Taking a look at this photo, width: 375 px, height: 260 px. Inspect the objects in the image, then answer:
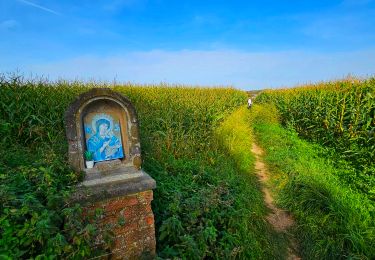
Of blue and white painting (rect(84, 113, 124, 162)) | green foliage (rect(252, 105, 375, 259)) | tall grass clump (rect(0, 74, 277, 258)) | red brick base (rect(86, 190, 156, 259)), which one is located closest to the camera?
tall grass clump (rect(0, 74, 277, 258))

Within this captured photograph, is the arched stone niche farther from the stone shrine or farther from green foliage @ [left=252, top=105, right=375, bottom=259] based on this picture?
green foliage @ [left=252, top=105, right=375, bottom=259]

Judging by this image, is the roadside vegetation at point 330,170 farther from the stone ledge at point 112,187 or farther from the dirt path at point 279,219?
the stone ledge at point 112,187

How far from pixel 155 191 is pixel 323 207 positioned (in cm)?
315

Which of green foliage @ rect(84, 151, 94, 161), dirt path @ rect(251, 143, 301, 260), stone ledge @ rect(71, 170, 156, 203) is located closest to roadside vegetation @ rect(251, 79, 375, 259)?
dirt path @ rect(251, 143, 301, 260)

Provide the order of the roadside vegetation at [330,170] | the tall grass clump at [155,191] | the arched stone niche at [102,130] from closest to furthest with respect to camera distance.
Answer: the tall grass clump at [155,191], the arched stone niche at [102,130], the roadside vegetation at [330,170]

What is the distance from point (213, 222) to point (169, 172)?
1.41 metres

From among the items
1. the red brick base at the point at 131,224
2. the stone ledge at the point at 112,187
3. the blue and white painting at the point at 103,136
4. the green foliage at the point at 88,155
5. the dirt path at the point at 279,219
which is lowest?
the dirt path at the point at 279,219

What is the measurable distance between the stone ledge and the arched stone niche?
0.21m

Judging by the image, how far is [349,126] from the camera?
731cm

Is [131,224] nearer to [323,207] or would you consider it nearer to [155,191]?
[155,191]

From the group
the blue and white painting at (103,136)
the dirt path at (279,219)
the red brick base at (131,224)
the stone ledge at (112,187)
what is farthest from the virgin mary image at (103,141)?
the dirt path at (279,219)

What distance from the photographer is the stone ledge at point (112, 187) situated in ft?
9.20

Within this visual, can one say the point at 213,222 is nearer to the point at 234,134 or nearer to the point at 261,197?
the point at 261,197

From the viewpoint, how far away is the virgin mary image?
3404mm
